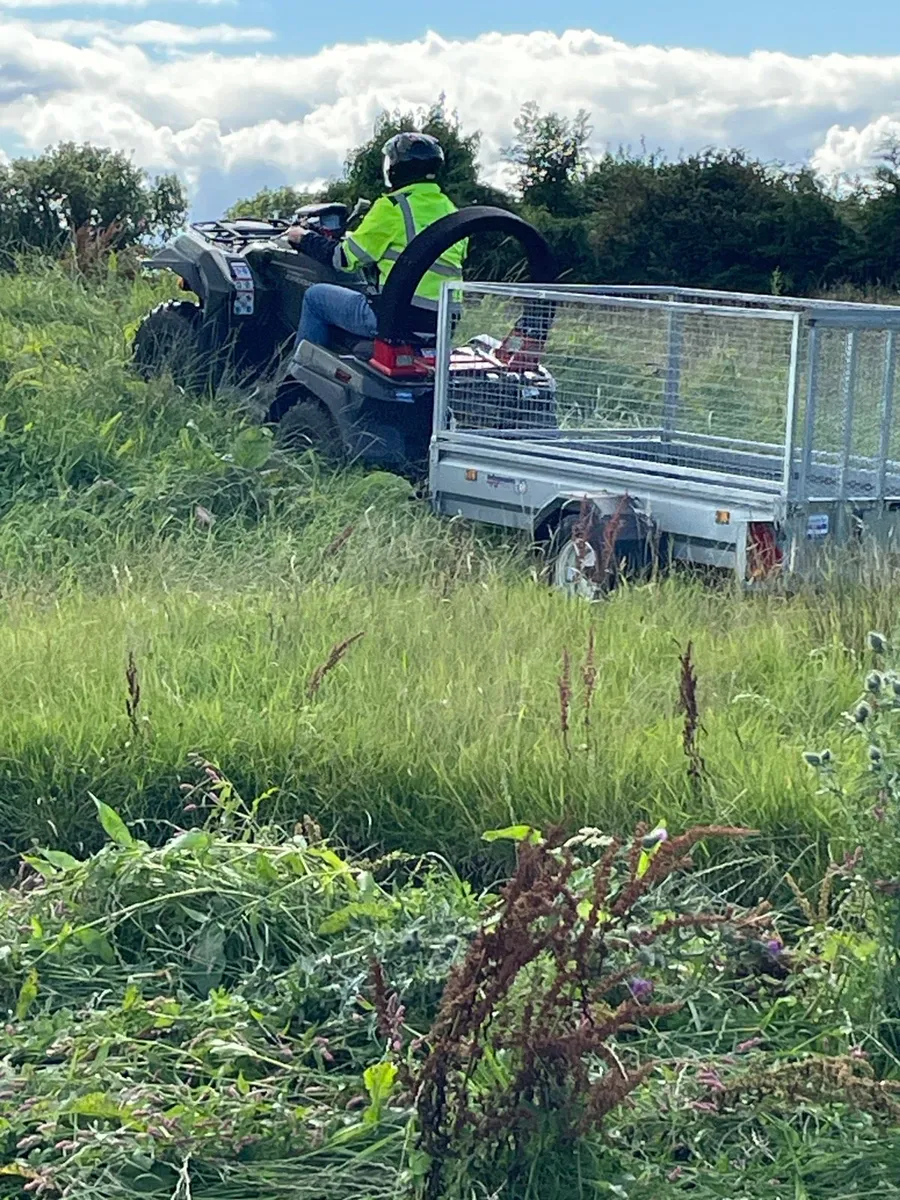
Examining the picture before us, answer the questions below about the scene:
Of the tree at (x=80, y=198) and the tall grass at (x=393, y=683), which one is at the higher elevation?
the tree at (x=80, y=198)

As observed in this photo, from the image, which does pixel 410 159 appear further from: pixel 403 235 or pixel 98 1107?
pixel 98 1107

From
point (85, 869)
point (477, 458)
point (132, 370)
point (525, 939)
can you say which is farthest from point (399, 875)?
point (132, 370)

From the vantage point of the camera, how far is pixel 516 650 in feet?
19.1

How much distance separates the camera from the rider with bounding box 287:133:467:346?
378 inches

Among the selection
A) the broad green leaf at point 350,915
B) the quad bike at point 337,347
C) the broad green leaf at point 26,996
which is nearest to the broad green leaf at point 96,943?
the broad green leaf at point 26,996

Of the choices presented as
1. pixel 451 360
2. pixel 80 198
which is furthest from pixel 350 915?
pixel 80 198

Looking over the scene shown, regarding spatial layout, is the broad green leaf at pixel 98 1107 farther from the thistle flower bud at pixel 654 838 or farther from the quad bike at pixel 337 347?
the quad bike at pixel 337 347

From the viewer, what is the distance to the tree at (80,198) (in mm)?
19406

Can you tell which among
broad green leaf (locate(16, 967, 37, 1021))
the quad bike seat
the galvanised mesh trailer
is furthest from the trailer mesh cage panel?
broad green leaf (locate(16, 967, 37, 1021))

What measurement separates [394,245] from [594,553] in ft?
10.3

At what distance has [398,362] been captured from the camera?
31.1 feet

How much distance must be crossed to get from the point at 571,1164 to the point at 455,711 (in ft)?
7.26

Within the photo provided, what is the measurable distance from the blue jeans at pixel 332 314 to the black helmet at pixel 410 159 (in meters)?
0.70

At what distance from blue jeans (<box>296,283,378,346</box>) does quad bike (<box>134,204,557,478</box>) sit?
0.09 m
